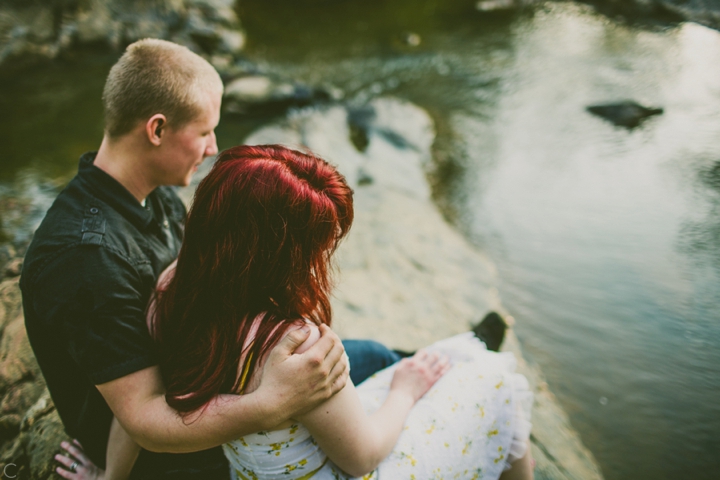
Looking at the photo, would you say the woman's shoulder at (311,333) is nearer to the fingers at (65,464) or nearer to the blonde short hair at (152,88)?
the blonde short hair at (152,88)

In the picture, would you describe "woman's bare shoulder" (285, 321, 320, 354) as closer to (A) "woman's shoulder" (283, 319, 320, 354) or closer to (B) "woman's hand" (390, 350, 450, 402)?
(A) "woman's shoulder" (283, 319, 320, 354)

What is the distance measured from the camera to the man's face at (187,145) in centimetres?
163

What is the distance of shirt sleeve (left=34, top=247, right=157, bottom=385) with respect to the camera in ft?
3.79

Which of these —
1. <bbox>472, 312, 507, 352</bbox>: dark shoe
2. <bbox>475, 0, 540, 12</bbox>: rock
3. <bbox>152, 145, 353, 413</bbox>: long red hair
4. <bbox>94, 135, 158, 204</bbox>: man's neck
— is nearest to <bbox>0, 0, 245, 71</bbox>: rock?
<bbox>475, 0, 540, 12</bbox>: rock

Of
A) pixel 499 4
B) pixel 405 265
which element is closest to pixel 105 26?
pixel 405 265

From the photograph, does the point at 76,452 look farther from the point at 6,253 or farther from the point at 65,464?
the point at 6,253

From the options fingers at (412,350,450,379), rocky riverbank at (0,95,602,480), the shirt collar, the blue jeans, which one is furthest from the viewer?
rocky riverbank at (0,95,602,480)

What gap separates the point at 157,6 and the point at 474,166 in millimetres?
6716

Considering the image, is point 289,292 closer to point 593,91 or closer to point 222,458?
point 222,458

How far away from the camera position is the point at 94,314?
1165mm

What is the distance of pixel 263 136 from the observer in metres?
4.72

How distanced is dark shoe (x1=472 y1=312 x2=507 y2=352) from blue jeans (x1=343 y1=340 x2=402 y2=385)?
545mm

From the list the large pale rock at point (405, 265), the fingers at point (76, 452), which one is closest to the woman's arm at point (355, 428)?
the large pale rock at point (405, 265)

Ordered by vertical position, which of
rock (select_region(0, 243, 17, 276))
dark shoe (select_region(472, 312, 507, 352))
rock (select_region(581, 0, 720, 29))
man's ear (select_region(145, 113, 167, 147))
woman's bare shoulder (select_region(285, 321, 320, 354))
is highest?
Result: rock (select_region(581, 0, 720, 29))
